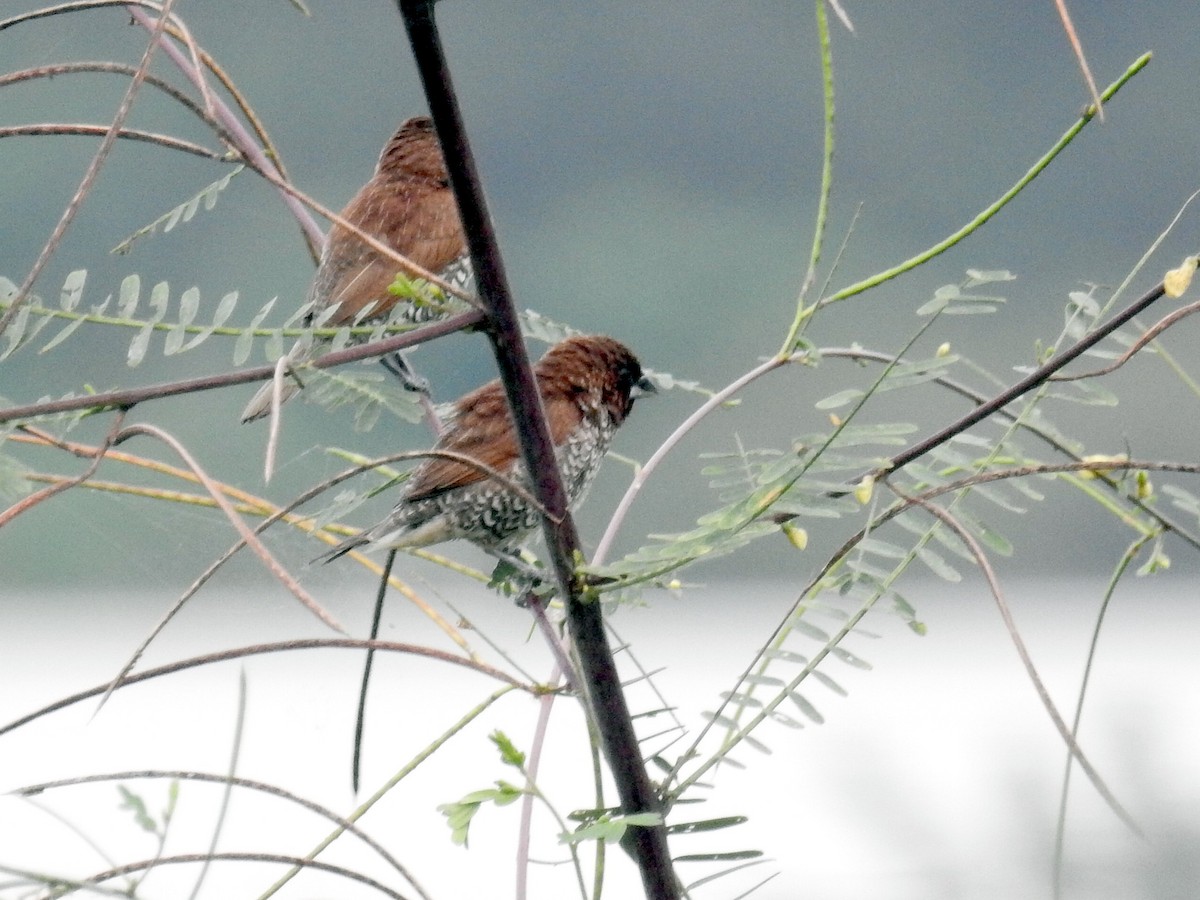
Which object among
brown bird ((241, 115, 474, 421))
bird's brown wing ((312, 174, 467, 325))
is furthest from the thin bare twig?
bird's brown wing ((312, 174, 467, 325))

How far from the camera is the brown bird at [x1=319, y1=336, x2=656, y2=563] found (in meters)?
2.45

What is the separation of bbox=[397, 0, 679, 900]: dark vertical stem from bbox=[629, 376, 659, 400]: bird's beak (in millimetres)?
1553

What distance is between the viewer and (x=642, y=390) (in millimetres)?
2600

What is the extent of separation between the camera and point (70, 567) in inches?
170

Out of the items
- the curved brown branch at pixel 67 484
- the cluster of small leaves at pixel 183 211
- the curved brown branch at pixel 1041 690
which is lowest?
the curved brown branch at pixel 1041 690

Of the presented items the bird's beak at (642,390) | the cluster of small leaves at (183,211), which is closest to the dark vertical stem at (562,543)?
the cluster of small leaves at (183,211)

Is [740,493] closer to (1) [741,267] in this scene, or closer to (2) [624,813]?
(2) [624,813]

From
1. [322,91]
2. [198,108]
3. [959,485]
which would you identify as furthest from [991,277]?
[322,91]

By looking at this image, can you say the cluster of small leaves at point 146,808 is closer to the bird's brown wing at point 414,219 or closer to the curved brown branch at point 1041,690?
the curved brown branch at point 1041,690

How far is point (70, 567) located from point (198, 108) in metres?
3.71

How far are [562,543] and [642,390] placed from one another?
1.61 m

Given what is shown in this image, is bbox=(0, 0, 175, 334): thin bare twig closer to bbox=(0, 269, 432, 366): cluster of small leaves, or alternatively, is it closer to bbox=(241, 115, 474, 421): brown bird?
bbox=(0, 269, 432, 366): cluster of small leaves

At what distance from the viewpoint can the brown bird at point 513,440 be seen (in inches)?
96.5

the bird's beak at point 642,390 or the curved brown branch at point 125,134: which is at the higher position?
the bird's beak at point 642,390
